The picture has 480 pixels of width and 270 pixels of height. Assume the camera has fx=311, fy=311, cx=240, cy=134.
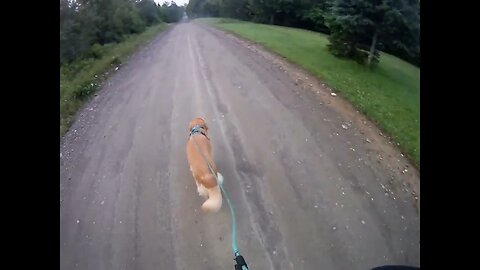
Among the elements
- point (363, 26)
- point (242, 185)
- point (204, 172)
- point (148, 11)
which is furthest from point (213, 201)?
point (148, 11)

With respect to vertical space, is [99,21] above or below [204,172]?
above

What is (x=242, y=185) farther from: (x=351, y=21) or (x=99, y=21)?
(x=99, y=21)

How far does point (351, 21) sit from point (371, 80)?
145cm

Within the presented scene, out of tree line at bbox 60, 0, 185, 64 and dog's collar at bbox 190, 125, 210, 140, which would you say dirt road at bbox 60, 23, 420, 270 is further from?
tree line at bbox 60, 0, 185, 64

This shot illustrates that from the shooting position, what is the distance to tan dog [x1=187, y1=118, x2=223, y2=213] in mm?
3914

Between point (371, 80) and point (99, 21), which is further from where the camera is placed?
point (99, 21)

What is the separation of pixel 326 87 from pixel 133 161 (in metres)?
4.60

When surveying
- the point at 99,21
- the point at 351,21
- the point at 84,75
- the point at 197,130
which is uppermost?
the point at 99,21

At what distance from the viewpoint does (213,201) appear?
154 inches

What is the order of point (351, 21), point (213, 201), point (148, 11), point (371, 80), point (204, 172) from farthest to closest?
point (148, 11) → point (351, 21) → point (371, 80) → point (204, 172) → point (213, 201)

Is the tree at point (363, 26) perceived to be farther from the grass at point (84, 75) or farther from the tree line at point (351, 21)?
the grass at point (84, 75)

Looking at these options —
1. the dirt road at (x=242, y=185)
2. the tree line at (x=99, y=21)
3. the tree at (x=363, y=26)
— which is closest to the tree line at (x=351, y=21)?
the tree at (x=363, y=26)

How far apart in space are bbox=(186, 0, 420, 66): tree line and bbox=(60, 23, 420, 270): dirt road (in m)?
1.35
